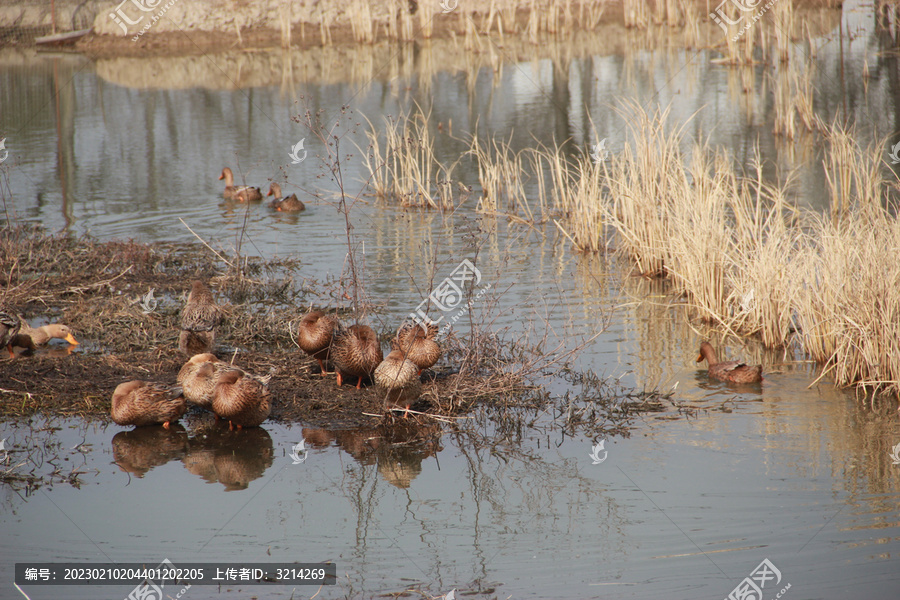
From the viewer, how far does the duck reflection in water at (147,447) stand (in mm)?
5762

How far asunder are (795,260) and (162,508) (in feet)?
18.2

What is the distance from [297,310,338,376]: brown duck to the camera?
21.5 ft

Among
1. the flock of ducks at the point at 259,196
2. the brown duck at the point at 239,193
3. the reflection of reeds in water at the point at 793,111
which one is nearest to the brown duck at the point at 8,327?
the flock of ducks at the point at 259,196

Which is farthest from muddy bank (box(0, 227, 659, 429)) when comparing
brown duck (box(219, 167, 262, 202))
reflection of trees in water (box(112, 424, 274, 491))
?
brown duck (box(219, 167, 262, 202))

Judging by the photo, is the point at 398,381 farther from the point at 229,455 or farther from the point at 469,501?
the point at 229,455

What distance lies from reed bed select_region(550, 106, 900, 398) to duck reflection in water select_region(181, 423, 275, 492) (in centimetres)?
457

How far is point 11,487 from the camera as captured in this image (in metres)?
5.40

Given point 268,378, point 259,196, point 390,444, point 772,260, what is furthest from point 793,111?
point 268,378

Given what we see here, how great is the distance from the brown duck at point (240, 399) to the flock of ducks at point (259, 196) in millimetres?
7031

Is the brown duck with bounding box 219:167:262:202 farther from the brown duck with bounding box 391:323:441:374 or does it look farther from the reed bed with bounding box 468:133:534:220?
the brown duck with bounding box 391:323:441:374

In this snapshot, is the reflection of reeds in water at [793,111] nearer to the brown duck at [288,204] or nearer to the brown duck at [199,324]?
the brown duck at [288,204]

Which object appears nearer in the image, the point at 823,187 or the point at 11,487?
the point at 11,487

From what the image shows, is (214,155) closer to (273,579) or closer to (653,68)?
(653,68)

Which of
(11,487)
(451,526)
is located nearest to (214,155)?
(11,487)
